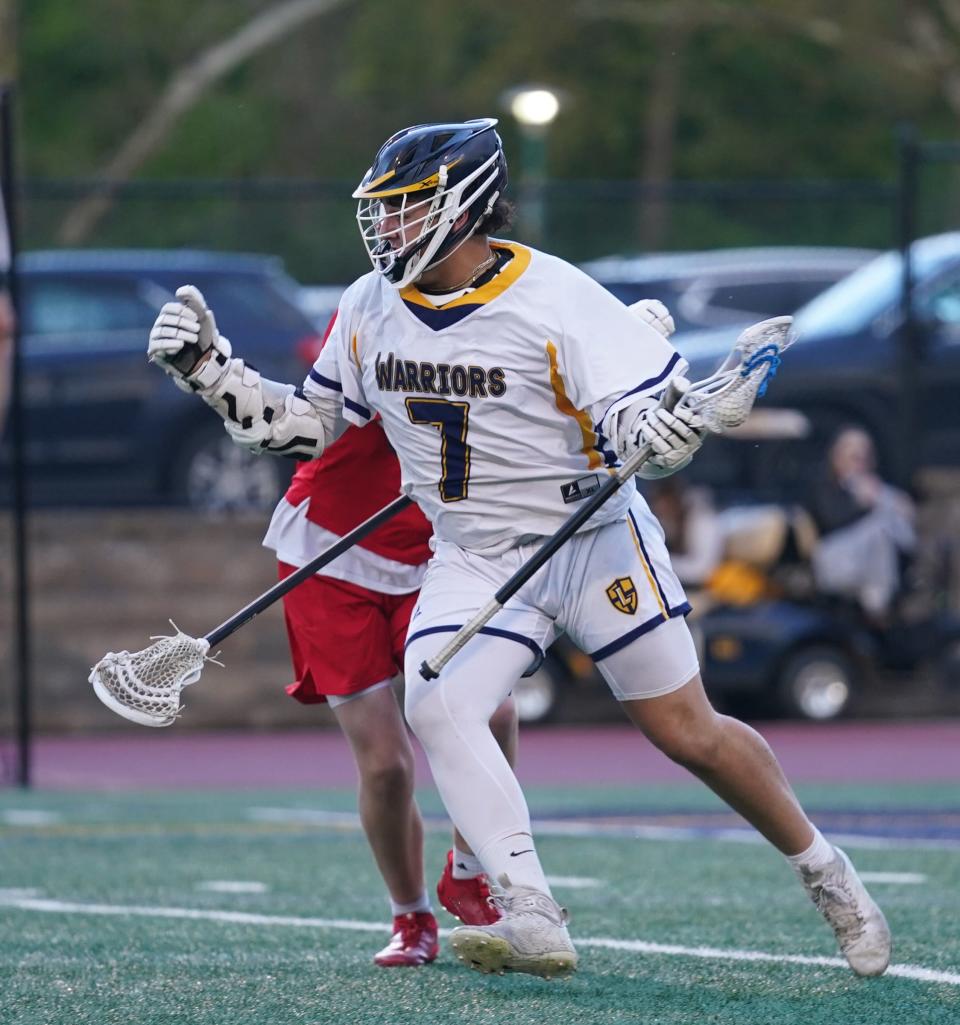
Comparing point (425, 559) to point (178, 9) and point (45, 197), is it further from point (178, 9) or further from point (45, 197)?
point (178, 9)

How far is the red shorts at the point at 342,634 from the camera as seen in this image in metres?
5.47

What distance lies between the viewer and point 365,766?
546 cm

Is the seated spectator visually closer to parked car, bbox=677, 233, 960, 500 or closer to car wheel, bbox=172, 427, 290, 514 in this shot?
parked car, bbox=677, 233, 960, 500

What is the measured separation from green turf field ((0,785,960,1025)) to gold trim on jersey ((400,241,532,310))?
154cm

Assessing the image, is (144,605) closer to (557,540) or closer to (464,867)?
(464,867)

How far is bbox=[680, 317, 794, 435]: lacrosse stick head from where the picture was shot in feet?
15.1

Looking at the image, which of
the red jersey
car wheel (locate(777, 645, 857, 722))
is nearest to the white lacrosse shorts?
the red jersey

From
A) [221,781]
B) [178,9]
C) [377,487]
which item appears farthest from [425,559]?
[178,9]

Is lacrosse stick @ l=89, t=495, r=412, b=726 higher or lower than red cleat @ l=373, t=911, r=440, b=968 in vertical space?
higher

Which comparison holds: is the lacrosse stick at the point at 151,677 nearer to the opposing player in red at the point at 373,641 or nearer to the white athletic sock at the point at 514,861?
the opposing player in red at the point at 373,641

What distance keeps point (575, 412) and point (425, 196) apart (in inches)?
22.8

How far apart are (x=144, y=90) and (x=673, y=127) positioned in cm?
825

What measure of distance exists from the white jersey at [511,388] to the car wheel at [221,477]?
9.68 meters

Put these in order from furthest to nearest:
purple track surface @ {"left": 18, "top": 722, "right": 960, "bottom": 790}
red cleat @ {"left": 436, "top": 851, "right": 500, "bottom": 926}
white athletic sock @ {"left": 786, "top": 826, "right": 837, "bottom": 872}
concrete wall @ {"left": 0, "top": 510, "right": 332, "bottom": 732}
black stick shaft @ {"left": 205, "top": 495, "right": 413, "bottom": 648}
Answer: concrete wall @ {"left": 0, "top": 510, "right": 332, "bottom": 732}, purple track surface @ {"left": 18, "top": 722, "right": 960, "bottom": 790}, red cleat @ {"left": 436, "top": 851, "right": 500, "bottom": 926}, black stick shaft @ {"left": 205, "top": 495, "right": 413, "bottom": 648}, white athletic sock @ {"left": 786, "top": 826, "right": 837, "bottom": 872}
